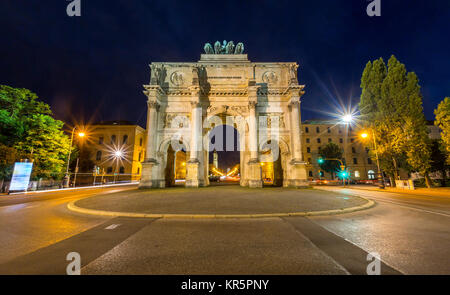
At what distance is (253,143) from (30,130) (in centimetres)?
2690

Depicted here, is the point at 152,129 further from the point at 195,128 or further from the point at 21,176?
the point at 21,176

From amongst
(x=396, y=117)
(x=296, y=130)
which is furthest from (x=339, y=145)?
(x=296, y=130)

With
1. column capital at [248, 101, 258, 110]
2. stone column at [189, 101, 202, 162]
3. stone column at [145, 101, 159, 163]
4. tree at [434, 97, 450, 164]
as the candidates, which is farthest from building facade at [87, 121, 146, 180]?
tree at [434, 97, 450, 164]

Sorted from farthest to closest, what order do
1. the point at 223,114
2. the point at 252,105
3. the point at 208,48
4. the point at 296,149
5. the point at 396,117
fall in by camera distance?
the point at 208,48 < the point at 223,114 < the point at 396,117 < the point at 252,105 < the point at 296,149

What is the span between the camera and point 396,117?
71.8ft

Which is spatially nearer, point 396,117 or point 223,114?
point 396,117

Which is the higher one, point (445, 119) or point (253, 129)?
point (445, 119)

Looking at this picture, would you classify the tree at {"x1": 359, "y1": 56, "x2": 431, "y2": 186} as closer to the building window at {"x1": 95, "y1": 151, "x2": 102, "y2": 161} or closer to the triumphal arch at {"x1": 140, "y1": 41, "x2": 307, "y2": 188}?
the triumphal arch at {"x1": 140, "y1": 41, "x2": 307, "y2": 188}

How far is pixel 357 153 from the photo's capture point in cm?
4984

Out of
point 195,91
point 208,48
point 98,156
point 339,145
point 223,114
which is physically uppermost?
point 208,48

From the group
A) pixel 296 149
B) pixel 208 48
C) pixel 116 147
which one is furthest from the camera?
pixel 116 147
